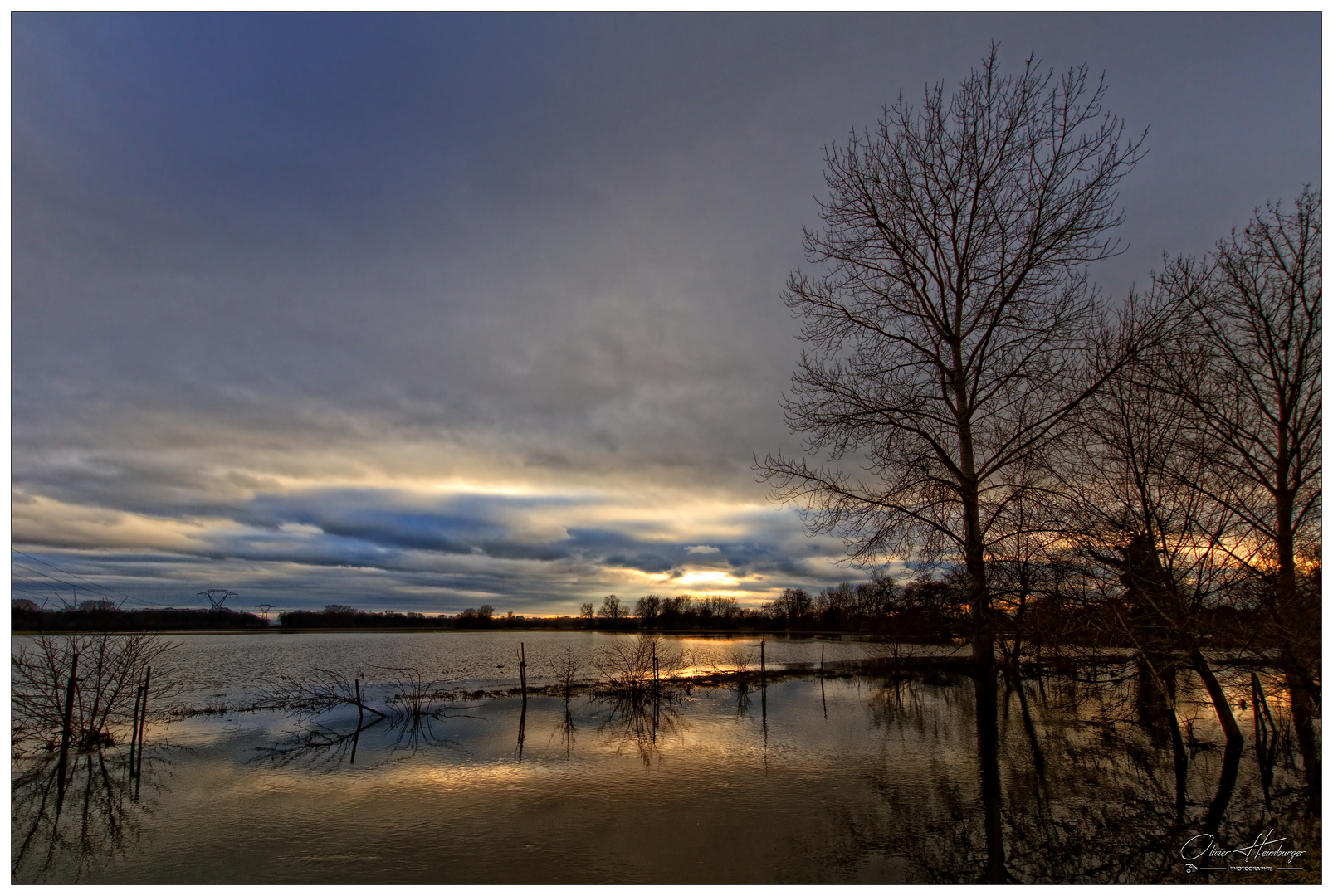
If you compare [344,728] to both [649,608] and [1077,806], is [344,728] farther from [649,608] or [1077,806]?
[649,608]

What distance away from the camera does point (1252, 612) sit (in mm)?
7805

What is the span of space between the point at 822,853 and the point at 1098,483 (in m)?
7.60

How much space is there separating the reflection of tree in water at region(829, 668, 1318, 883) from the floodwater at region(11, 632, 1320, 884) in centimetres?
5

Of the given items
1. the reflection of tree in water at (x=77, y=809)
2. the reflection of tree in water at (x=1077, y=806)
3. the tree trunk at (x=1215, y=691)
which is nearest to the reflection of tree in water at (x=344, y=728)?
the reflection of tree in water at (x=77, y=809)

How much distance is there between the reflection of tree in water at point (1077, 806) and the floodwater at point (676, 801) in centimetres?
5

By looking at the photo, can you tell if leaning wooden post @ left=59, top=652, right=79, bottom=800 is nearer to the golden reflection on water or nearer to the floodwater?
the floodwater

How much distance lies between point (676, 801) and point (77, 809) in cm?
1078

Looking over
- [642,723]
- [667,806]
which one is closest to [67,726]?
[642,723]

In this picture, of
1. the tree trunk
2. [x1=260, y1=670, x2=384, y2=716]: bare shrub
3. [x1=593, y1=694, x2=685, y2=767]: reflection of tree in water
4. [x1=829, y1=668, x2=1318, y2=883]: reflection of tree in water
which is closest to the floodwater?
[x1=829, y1=668, x2=1318, y2=883]: reflection of tree in water

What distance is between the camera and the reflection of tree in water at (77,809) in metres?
8.81

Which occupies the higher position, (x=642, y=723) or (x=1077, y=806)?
(x=1077, y=806)

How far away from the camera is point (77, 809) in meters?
11.0

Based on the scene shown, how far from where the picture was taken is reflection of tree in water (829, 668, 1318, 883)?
7879mm
